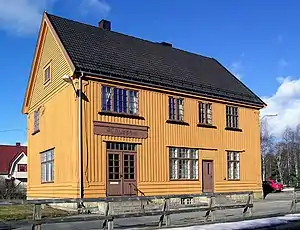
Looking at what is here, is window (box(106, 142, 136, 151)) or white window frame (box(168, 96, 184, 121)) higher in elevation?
white window frame (box(168, 96, 184, 121))

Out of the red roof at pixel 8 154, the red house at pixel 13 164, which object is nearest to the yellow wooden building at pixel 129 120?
the red house at pixel 13 164

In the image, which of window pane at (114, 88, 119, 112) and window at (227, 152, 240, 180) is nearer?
window pane at (114, 88, 119, 112)

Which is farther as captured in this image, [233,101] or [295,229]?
[233,101]

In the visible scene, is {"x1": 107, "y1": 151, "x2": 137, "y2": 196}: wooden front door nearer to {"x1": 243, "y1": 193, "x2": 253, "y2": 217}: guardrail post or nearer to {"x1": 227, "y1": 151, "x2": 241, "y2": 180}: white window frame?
{"x1": 227, "y1": 151, "x2": 241, "y2": 180}: white window frame

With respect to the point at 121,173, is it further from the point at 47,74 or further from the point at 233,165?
the point at 233,165

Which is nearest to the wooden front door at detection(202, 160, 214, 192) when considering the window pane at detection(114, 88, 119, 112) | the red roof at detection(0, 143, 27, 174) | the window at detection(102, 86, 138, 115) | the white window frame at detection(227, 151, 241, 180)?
the white window frame at detection(227, 151, 241, 180)

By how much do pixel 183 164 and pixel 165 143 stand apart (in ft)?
6.21

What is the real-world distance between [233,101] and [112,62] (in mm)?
9432

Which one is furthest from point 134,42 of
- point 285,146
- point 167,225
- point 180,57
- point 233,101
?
point 285,146

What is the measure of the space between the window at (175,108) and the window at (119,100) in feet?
8.87

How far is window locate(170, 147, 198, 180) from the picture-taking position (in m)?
26.1

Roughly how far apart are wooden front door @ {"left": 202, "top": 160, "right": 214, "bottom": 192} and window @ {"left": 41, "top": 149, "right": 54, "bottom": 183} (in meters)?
8.87

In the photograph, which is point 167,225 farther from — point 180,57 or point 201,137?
point 180,57

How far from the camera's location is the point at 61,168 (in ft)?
78.1
